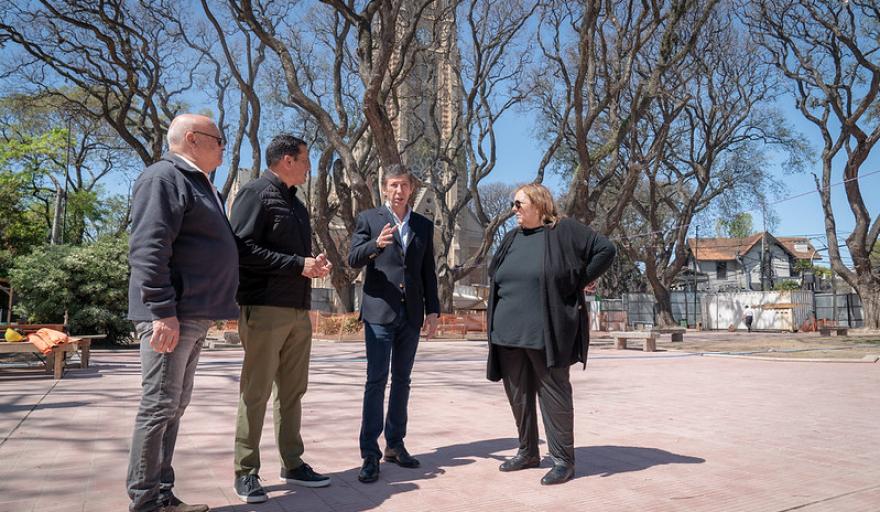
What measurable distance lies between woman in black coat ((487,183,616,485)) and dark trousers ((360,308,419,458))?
56 cm

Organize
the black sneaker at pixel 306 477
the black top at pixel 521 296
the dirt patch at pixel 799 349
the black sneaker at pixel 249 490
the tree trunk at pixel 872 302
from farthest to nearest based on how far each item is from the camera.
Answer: the tree trunk at pixel 872 302 → the dirt patch at pixel 799 349 → the black top at pixel 521 296 → the black sneaker at pixel 306 477 → the black sneaker at pixel 249 490

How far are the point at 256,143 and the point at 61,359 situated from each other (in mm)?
13546

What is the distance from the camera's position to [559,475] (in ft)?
12.2

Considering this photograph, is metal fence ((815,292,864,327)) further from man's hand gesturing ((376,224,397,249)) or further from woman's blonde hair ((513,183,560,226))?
man's hand gesturing ((376,224,397,249))

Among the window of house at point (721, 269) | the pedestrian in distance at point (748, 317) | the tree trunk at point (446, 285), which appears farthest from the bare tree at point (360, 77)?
the window of house at point (721, 269)

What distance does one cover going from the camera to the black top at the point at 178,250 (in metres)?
2.82

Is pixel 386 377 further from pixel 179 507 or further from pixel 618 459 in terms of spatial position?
pixel 618 459

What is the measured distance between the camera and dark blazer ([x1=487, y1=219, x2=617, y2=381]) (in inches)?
154

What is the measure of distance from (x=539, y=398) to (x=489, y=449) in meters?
0.78

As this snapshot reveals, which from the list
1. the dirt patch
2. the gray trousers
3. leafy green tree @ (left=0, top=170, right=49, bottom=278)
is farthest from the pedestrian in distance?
the gray trousers

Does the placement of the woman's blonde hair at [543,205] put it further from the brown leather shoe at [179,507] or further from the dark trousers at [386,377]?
the brown leather shoe at [179,507]

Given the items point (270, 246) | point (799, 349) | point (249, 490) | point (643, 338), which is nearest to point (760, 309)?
point (799, 349)

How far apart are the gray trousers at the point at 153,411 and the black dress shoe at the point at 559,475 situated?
2.00 m

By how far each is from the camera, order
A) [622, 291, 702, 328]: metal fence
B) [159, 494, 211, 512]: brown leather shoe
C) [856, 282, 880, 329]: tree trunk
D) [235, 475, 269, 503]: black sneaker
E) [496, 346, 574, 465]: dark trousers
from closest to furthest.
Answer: [159, 494, 211, 512]: brown leather shoe → [235, 475, 269, 503]: black sneaker → [496, 346, 574, 465]: dark trousers → [856, 282, 880, 329]: tree trunk → [622, 291, 702, 328]: metal fence
